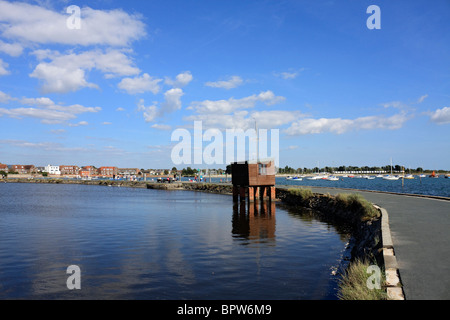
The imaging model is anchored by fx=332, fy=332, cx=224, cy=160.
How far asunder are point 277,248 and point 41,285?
33.9 ft

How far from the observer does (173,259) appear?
564 inches

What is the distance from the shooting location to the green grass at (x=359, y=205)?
20.1 meters

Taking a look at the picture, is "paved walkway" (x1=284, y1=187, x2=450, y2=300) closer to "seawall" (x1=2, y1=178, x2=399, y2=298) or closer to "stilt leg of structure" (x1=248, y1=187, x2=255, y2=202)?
"seawall" (x1=2, y1=178, x2=399, y2=298)

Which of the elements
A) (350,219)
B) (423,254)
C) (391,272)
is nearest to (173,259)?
(391,272)

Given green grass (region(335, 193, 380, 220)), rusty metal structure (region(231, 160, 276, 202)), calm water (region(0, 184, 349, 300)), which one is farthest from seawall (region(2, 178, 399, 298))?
rusty metal structure (region(231, 160, 276, 202))

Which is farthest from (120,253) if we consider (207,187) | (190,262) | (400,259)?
(207,187)

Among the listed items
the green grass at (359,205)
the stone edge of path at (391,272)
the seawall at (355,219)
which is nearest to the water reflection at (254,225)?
the seawall at (355,219)

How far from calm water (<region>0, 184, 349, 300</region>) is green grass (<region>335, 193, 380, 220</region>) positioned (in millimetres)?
2038

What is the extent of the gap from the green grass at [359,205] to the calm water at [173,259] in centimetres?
204

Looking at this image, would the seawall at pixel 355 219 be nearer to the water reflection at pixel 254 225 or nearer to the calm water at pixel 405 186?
the water reflection at pixel 254 225

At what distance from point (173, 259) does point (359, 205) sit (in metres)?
15.7

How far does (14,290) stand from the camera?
10469 mm

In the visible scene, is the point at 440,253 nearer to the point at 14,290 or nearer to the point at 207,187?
the point at 14,290
